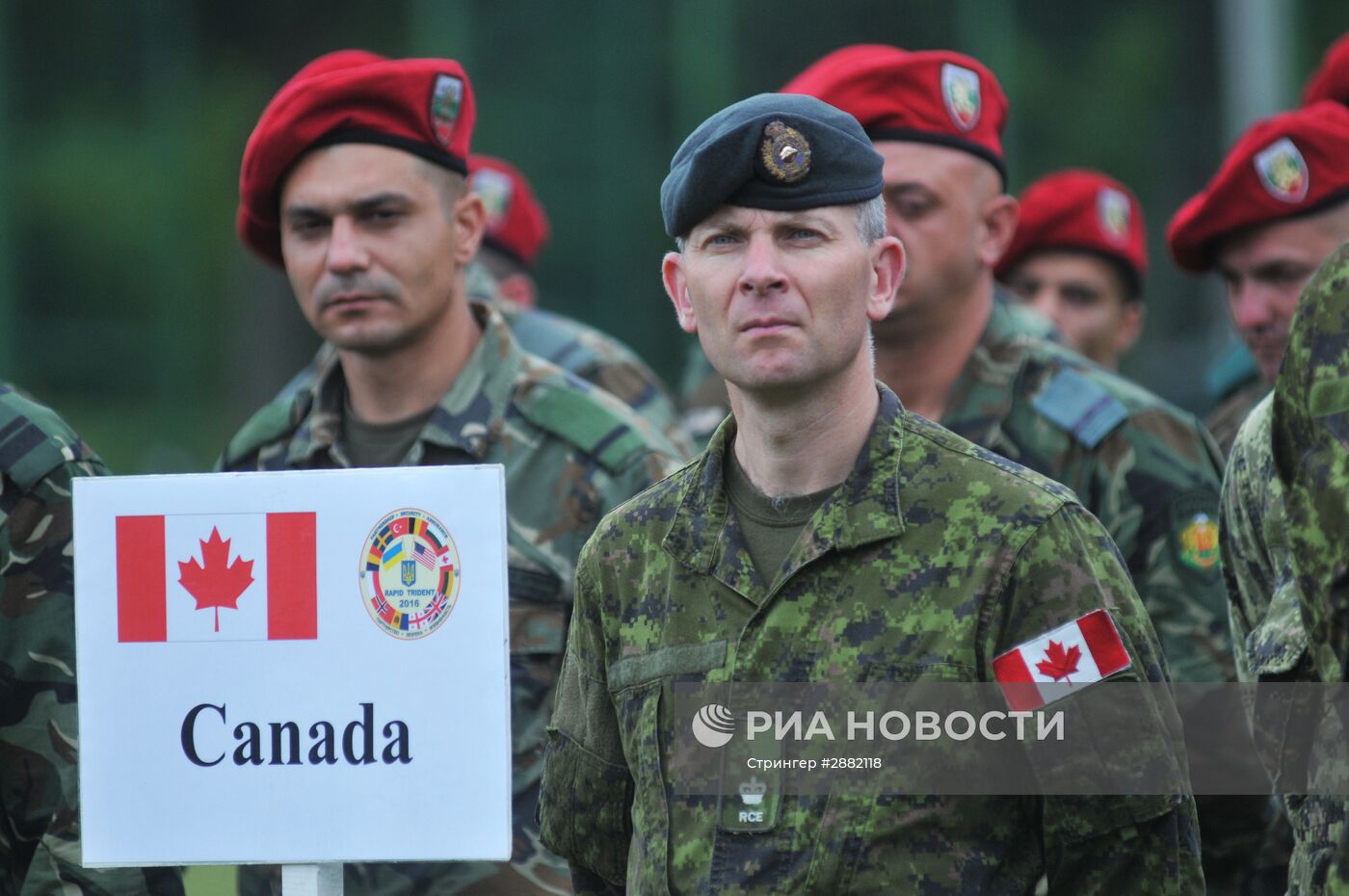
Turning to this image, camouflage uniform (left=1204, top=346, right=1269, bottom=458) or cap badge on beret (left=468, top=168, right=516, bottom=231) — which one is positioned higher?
cap badge on beret (left=468, top=168, right=516, bottom=231)

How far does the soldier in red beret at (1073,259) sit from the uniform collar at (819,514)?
14.8 ft

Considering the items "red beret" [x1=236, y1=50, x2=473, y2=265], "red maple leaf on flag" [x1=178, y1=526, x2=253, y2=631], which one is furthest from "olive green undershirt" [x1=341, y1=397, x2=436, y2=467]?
"red maple leaf on flag" [x1=178, y1=526, x2=253, y2=631]

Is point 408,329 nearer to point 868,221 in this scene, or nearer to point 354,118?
point 354,118

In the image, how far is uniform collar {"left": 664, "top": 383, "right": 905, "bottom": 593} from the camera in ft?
9.30

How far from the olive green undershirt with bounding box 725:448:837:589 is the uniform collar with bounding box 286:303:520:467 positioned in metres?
1.43

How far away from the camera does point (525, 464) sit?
4.32 m

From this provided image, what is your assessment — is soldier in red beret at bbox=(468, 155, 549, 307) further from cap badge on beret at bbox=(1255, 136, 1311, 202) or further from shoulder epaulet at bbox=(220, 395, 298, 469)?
cap badge on beret at bbox=(1255, 136, 1311, 202)

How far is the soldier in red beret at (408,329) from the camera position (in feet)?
14.0

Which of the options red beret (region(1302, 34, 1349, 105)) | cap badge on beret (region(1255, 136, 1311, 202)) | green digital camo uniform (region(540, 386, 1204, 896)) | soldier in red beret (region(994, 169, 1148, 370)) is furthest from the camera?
soldier in red beret (region(994, 169, 1148, 370))

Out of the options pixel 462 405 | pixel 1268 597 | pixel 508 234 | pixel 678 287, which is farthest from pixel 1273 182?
pixel 508 234

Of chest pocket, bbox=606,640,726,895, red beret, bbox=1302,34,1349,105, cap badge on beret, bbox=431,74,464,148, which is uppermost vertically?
red beret, bbox=1302,34,1349,105

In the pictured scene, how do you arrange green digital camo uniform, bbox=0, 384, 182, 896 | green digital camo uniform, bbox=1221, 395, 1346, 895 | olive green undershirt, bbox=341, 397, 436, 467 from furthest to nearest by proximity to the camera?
olive green undershirt, bbox=341, 397, 436, 467, green digital camo uniform, bbox=0, 384, 182, 896, green digital camo uniform, bbox=1221, 395, 1346, 895

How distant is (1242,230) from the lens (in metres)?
5.03

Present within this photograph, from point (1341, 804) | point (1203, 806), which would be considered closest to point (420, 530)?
point (1341, 804)
